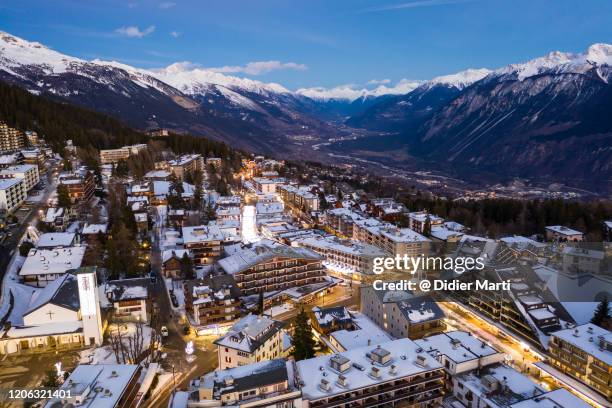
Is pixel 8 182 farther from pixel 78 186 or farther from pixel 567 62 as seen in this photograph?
pixel 567 62

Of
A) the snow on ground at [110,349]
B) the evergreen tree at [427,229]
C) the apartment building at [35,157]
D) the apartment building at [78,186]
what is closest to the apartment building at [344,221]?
the evergreen tree at [427,229]

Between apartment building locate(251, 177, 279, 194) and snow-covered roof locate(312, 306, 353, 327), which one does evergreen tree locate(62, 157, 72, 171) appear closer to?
apartment building locate(251, 177, 279, 194)

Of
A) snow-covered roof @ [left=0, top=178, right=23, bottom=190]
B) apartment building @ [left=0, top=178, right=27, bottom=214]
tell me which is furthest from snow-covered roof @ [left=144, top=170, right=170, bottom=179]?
snow-covered roof @ [left=0, top=178, right=23, bottom=190]

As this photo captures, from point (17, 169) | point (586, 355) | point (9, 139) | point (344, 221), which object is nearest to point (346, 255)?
point (344, 221)

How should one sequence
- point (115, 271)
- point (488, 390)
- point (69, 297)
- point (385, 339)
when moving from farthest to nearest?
1. point (115, 271)
2. point (69, 297)
3. point (385, 339)
4. point (488, 390)

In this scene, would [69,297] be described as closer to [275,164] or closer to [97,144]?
[97,144]

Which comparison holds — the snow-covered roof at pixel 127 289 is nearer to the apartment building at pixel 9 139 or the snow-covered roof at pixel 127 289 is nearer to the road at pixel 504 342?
the road at pixel 504 342

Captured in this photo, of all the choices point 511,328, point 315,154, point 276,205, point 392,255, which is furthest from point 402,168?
point 511,328
